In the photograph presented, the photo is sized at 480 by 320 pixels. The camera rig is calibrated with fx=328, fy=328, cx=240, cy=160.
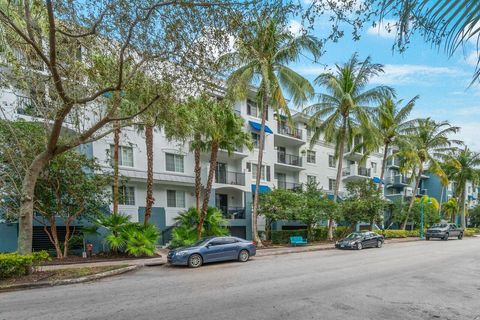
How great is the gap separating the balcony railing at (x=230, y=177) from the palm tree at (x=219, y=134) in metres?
5.55

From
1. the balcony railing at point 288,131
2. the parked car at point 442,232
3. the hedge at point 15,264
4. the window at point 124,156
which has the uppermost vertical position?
the balcony railing at point 288,131

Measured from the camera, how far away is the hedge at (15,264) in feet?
35.2

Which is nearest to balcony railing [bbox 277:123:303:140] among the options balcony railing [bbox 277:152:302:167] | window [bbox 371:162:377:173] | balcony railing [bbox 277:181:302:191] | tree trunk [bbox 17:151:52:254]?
balcony railing [bbox 277:152:302:167]

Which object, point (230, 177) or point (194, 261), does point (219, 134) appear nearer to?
point (194, 261)

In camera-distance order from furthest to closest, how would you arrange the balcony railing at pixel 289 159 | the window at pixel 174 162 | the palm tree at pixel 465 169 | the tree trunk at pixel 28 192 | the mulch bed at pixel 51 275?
1. the palm tree at pixel 465 169
2. the balcony railing at pixel 289 159
3. the window at pixel 174 162
4. the tree trunk at pixel 28 192
5. the mulch bed at pixel 51 275

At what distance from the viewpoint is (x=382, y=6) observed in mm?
3363

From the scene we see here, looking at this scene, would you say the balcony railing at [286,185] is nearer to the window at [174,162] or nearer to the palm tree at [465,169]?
the window at [174,162]

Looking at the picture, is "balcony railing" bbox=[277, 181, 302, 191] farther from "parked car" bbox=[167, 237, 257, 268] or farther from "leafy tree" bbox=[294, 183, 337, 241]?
"parked car" bbox=[167, 237, 257, 268]

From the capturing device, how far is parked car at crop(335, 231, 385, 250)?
22.7 metres

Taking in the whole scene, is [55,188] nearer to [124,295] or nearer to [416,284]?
[124,295]

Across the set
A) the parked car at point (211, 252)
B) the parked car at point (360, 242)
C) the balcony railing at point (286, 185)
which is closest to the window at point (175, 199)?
the parked car at point (211, 252)

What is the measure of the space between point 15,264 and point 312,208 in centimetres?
1909

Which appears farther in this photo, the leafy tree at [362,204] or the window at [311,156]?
the window at [311,156]

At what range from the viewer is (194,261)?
14641mm
